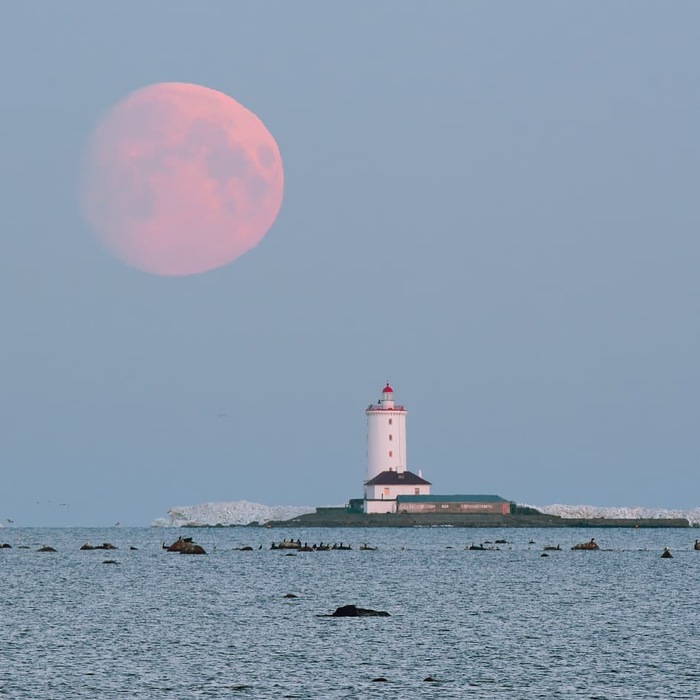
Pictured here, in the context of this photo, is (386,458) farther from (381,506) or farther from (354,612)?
(354,612)

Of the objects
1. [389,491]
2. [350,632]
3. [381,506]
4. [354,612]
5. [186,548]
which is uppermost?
[389,491]

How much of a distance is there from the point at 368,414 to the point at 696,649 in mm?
137927

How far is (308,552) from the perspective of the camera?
139625mm

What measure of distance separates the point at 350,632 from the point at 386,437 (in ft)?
431

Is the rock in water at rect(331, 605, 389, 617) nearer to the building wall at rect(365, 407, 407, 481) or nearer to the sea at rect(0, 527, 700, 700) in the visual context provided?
the sea at rect(0, 527, 700, 700)

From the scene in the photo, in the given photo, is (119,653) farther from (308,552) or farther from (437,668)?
(308,552)

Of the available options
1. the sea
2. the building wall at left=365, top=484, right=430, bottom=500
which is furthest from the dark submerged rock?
the building wall at left=365, top=484, right=430, bottom=500

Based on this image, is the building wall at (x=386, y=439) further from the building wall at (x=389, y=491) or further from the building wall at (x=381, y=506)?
the building wall at (x=381, y=506)

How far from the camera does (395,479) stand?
190 meters

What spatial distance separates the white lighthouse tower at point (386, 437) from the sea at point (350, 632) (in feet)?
254

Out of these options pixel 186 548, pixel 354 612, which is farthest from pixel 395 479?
pixel 354 612

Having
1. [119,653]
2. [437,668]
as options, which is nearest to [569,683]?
[437,668]

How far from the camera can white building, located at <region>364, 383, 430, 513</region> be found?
188875 mm

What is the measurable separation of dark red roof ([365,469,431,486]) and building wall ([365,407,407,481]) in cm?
78
